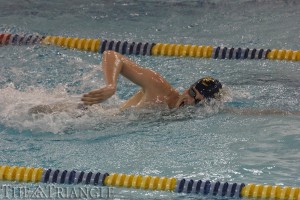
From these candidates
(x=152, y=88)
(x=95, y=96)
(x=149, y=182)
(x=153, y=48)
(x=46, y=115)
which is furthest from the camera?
(x=153, y=48)

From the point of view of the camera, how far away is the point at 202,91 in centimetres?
490

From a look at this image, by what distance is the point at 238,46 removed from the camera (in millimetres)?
6480

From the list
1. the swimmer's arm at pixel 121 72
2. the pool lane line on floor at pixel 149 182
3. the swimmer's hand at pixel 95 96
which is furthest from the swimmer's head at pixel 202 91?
the pool lane line on floor at pixel 149 182

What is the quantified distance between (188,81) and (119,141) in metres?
1.34

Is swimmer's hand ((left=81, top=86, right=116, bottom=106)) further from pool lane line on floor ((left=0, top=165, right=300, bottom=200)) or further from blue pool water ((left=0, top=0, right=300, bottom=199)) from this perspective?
pool lane line on floor ((left=0, top=165, right=300, bottom=200))

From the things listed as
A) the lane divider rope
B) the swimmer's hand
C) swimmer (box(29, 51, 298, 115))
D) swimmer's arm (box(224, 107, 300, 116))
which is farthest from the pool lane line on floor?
the lane divider rope

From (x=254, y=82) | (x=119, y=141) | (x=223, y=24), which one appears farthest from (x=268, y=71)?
(x=119, y=141)

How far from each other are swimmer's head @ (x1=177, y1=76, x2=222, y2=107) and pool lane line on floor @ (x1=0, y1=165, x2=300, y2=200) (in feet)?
3.51

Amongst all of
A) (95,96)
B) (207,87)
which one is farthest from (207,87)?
(95,96)

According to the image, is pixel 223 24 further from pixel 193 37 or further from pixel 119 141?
pixel 119 141

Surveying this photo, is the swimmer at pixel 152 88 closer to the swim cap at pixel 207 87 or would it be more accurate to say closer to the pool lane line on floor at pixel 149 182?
the swim cap at pixel 207 87

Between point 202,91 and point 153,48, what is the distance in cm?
152

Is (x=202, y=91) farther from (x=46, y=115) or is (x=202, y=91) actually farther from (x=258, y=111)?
(x=46, y=115)

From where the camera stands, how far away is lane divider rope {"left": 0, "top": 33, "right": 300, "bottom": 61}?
20.2ft
